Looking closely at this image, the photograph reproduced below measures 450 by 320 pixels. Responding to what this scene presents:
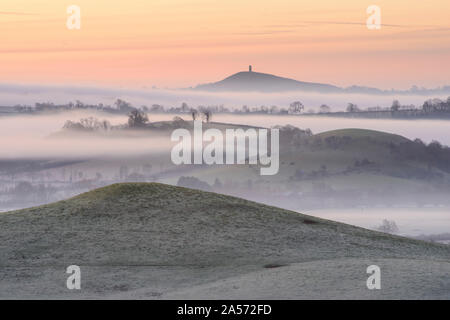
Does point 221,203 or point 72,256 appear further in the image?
point 221,203

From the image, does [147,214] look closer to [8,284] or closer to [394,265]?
[8,284]

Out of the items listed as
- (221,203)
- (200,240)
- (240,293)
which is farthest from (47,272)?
(221,203)

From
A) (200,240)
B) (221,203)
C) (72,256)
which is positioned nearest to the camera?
(72,256)
